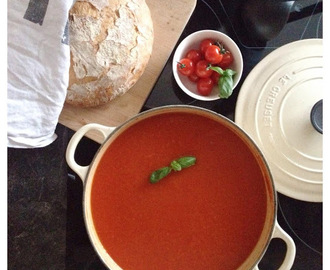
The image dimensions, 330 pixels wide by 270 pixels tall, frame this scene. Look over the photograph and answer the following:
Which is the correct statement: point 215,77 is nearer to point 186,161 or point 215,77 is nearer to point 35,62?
point 186,161

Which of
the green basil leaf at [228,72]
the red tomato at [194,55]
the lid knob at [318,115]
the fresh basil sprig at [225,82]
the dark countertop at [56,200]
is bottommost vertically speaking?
the dark countertop at [56,200]

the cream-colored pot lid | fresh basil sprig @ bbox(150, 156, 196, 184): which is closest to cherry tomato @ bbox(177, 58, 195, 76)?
the cream-colored pot lid

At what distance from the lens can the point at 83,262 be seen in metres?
1.23

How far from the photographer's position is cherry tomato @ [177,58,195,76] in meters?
1.15

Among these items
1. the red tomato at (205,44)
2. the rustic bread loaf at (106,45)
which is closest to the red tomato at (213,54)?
the red tomato at (205,44)

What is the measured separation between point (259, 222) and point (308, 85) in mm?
336

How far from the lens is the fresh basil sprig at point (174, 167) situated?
0.98m

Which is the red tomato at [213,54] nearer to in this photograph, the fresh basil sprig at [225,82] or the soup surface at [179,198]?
the fresh basil sprig at [225,82]

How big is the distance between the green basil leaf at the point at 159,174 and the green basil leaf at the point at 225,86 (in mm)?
233

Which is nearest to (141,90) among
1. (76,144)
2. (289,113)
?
(76,144)

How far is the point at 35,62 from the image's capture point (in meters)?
0.99

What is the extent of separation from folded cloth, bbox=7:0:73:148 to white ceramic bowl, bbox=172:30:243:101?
293mm
